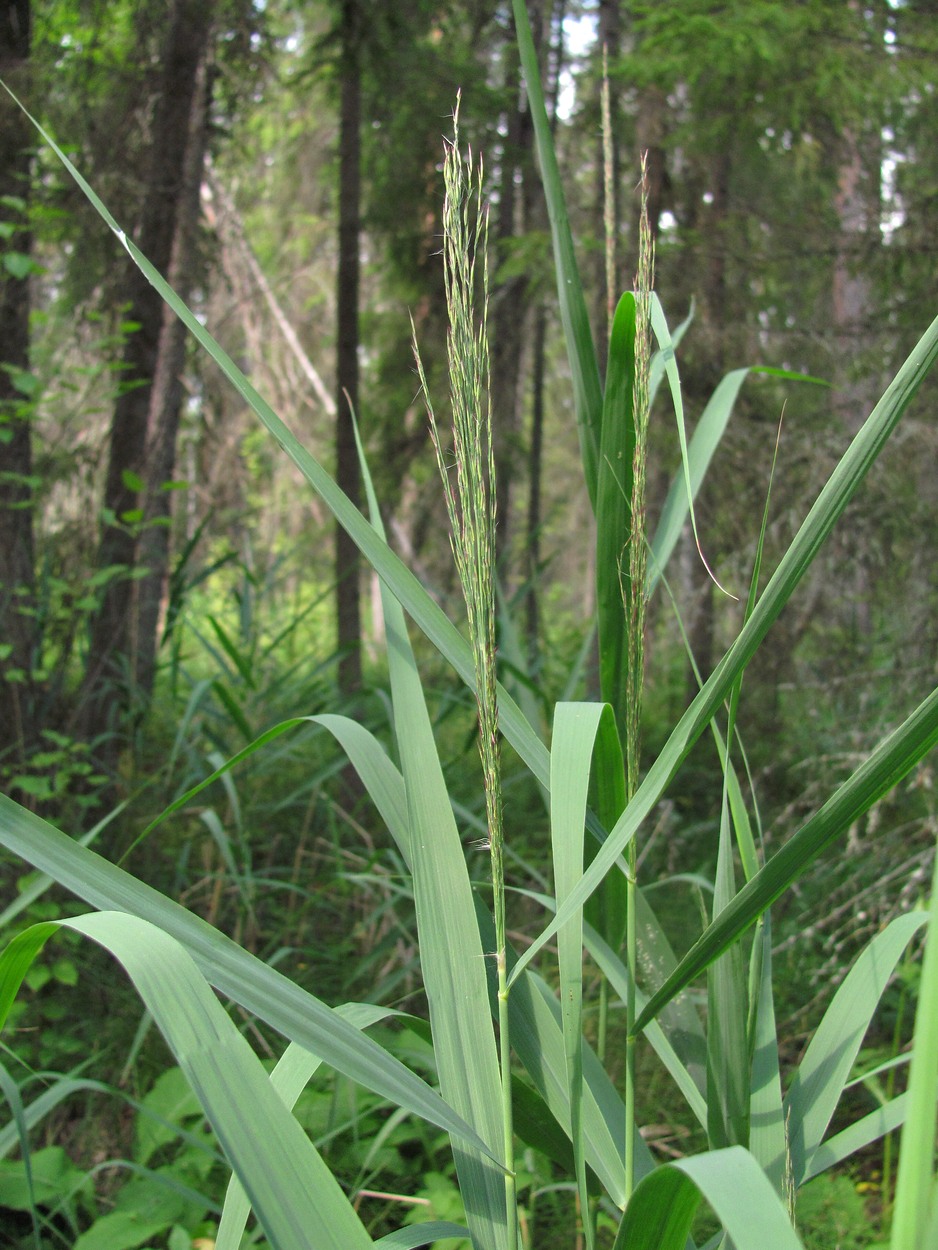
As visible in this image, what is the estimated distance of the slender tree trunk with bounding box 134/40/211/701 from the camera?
4219mm

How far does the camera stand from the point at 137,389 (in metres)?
3.92

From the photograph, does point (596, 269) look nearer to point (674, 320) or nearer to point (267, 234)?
point (674, 320)

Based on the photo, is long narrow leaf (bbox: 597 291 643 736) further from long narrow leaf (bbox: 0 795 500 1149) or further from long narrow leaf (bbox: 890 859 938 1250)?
long narrow leaf (bbox: 890 859 938 1250)

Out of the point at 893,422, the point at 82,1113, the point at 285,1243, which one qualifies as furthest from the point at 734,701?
the point at 82,1113

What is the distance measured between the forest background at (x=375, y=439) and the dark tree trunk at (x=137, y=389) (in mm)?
17

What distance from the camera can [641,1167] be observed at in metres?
1.04

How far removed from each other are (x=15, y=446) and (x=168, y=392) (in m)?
1.36

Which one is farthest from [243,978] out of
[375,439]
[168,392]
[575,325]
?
[375,439]

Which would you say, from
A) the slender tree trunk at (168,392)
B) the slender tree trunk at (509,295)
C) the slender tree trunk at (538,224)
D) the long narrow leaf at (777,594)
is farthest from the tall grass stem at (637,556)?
the slender tree trunk at (509,295)

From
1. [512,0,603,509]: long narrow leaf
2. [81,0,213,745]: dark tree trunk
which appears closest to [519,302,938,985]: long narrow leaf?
[512,0,603,509]: long narrow leaf

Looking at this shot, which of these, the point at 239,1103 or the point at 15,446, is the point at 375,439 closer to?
the point at 15,446

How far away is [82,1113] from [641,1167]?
2.17 m

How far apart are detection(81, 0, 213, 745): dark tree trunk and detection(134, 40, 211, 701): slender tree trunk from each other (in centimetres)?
10

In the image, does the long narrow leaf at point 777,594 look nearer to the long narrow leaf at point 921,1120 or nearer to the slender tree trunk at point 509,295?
the long narrow leaf at point 921,1120
